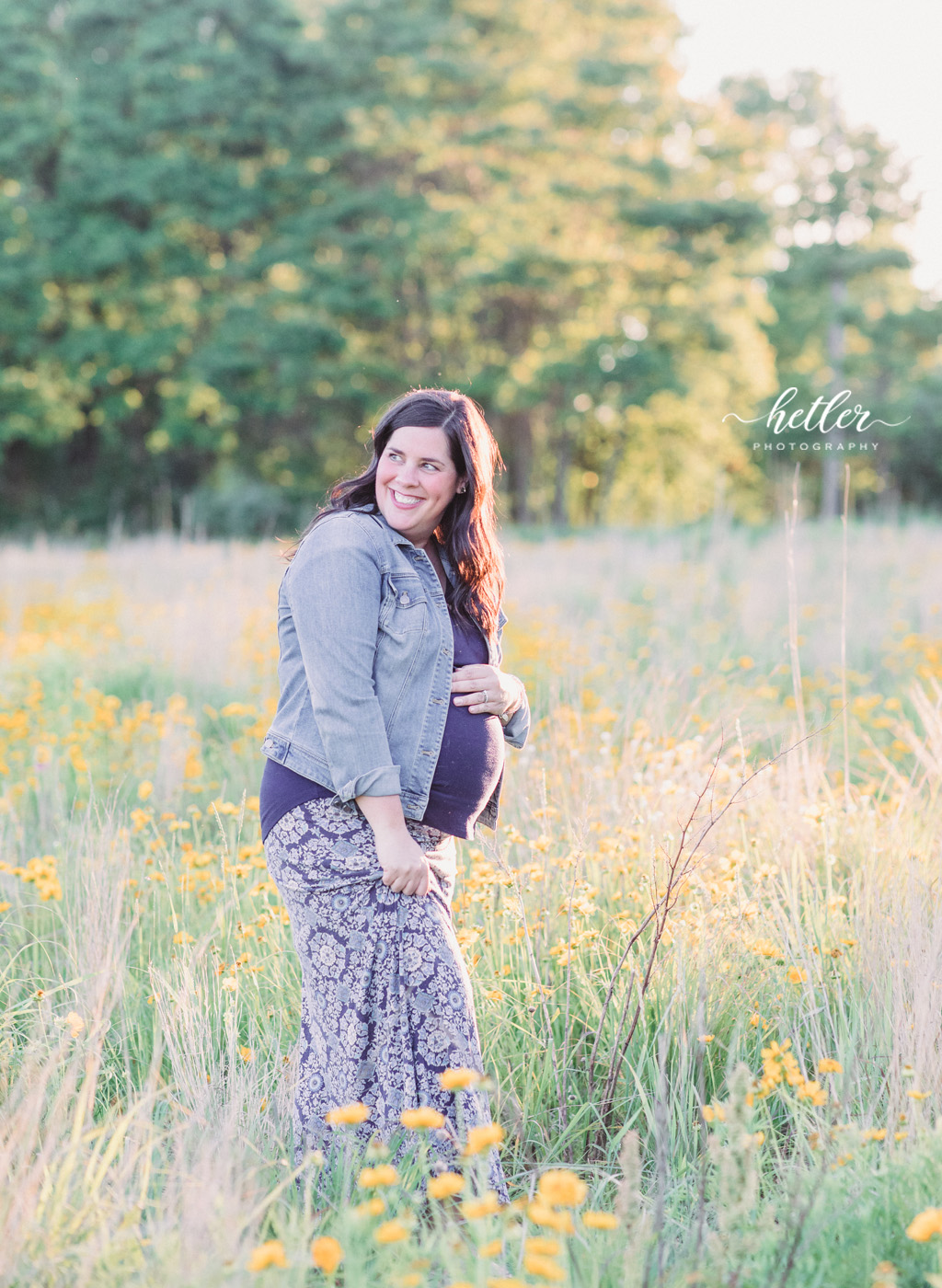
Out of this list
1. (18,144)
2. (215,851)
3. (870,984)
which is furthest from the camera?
(18,144)

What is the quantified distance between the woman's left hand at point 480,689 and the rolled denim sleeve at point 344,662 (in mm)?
241

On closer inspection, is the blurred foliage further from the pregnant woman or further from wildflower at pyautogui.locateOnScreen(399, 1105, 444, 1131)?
wildflower at pyautogui.locateOnScreen(399, 1105, 444, 1131)

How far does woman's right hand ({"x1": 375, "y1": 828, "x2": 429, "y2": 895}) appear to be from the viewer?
222 centimetres

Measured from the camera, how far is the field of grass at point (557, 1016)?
1.75 meters

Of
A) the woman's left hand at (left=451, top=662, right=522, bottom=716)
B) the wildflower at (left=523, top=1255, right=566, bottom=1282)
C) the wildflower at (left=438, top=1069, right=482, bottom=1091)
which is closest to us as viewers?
the wildflower at (left=523, top=1255, right=566, bottom=1282)

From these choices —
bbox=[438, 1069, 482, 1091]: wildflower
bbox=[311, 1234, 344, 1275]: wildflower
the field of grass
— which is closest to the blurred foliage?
the field of grass

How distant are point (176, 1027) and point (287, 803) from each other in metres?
0.69

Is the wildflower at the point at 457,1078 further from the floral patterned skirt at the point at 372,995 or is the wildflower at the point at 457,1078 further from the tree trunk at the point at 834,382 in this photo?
the tree trunk at the point at 834,382

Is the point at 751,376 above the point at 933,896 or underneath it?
above

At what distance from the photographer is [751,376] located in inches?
1056

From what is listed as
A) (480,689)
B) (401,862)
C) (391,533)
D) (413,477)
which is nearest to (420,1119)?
(401,862)

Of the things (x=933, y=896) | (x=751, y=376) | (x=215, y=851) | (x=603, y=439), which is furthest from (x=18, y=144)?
(x=933, y=896)

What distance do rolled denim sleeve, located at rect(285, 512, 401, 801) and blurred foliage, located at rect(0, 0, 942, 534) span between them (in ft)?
64.6

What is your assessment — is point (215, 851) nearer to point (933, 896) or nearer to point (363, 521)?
point (363, 521)
